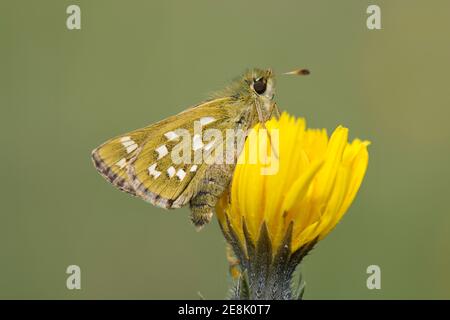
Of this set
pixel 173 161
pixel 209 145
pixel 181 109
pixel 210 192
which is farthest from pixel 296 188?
pixel 181 109

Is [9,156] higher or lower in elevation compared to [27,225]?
higher

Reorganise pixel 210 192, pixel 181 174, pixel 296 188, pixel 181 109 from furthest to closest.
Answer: pixel 181 109 < pixel 181 174 < pixel 210 192 < pixel 296 188

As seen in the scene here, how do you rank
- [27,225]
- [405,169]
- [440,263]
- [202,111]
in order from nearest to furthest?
[202,111] < [440,263] < [27,225] < [405,169]

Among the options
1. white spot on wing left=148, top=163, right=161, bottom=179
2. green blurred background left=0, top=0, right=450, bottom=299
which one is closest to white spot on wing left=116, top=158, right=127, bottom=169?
white spot on wing left=148, top=163, right=161, bottom=179

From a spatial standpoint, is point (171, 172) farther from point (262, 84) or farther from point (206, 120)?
point (262, 84)

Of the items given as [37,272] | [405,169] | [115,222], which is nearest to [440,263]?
[405,169]

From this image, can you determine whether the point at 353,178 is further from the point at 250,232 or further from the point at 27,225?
the point at 27,225
